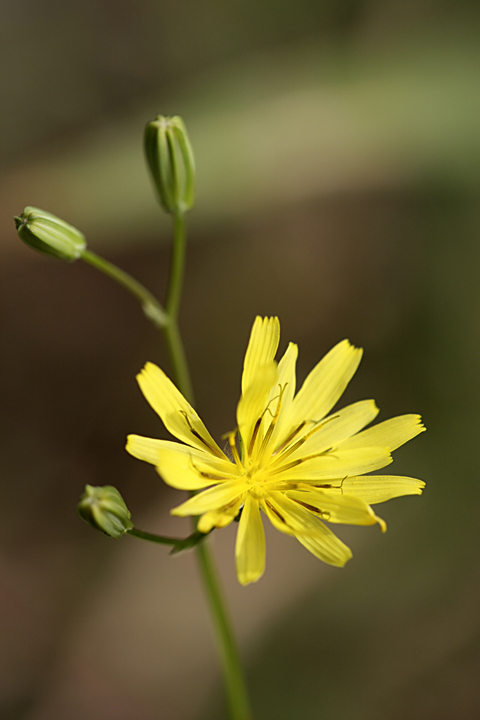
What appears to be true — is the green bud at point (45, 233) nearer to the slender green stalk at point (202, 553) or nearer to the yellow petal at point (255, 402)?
the slender green stalk at point (202, 553)

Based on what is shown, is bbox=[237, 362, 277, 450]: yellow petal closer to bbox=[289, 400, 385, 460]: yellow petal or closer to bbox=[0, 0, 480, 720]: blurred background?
bbox=[289, 400, 385, 460]: yellow petal

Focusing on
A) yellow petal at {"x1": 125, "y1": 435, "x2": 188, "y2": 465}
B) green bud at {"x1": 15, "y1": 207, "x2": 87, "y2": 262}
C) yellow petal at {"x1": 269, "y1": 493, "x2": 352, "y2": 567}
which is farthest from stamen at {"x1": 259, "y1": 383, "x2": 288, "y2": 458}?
green bud at {"x1": 15, "y1": 207, "x2": 87, "y2": 262}

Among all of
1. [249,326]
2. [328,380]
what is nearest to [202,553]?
[328,380]

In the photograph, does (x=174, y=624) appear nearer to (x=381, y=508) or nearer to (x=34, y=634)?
(x=34, y=634)

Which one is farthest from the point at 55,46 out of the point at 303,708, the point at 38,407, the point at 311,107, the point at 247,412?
the point at 303,708

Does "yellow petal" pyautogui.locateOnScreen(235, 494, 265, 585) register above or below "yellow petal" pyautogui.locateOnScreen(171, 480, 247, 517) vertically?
below

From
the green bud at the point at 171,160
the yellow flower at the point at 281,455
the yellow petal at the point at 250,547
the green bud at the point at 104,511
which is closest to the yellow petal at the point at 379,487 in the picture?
the yellow flower at the point at 281,455

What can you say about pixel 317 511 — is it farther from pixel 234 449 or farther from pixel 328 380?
pixel 328 380

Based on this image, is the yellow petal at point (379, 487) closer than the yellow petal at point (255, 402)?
No
